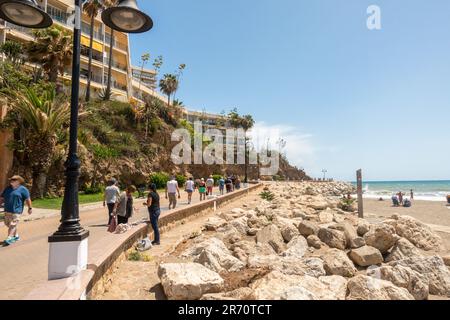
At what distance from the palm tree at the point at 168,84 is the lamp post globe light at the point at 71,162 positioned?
51.5m

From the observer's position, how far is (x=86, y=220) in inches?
472

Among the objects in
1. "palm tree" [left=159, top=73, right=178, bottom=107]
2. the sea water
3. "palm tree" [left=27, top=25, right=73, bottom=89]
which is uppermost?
"palm tree" [left=159, top=73, right=178, bottom=107]

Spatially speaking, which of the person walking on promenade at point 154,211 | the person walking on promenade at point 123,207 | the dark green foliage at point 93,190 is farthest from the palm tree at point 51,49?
the person walking on promenade at point 154,211

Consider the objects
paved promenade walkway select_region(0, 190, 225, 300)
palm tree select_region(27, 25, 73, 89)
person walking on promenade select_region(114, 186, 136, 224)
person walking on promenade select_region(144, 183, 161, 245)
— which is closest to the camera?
paved promenade walkway select_region(0, 190, 225, 300)

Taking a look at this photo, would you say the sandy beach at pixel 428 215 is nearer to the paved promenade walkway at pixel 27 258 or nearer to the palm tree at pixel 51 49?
the paved promenade walkway at pixel 27 258

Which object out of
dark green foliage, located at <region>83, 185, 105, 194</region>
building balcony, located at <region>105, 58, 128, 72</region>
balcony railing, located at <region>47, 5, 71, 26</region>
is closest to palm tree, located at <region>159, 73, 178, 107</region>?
building balcony, located at <region>105, 58, 128, 72</region>

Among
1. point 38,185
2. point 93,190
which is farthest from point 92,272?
point 93,190

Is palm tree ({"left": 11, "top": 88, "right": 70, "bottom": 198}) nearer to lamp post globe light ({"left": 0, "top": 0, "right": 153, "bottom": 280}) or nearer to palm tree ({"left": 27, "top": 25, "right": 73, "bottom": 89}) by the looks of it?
palm tree ({"left": 27, "top": 25, "right": 73, "bottom": 89})

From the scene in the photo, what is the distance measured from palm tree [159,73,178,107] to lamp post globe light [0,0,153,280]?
2027 inches

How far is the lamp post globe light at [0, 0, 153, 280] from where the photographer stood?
3.90 metres

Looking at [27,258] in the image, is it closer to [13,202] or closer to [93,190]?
[13,202]

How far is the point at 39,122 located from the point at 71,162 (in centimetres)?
1530

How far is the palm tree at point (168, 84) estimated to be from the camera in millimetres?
54125
